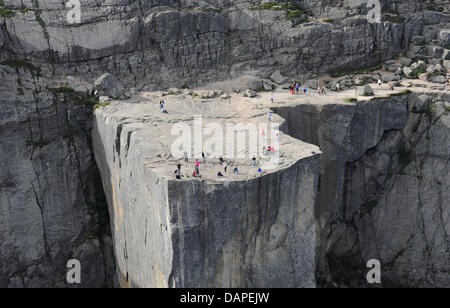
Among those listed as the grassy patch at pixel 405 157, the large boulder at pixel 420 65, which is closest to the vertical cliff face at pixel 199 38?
the large boulder at pixel 420 65

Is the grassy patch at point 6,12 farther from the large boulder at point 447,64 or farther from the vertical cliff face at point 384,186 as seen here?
the large boulder at point 447,64

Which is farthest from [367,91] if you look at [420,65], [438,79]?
→ [420,65]

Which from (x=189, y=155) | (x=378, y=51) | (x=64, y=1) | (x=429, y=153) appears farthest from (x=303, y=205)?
(x=64, y=1)

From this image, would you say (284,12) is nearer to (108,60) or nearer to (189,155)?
(108,60)

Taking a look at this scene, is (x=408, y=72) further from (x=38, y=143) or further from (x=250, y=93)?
(x=38, y=143)

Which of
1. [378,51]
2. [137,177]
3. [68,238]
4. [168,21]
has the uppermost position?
[168,21]
